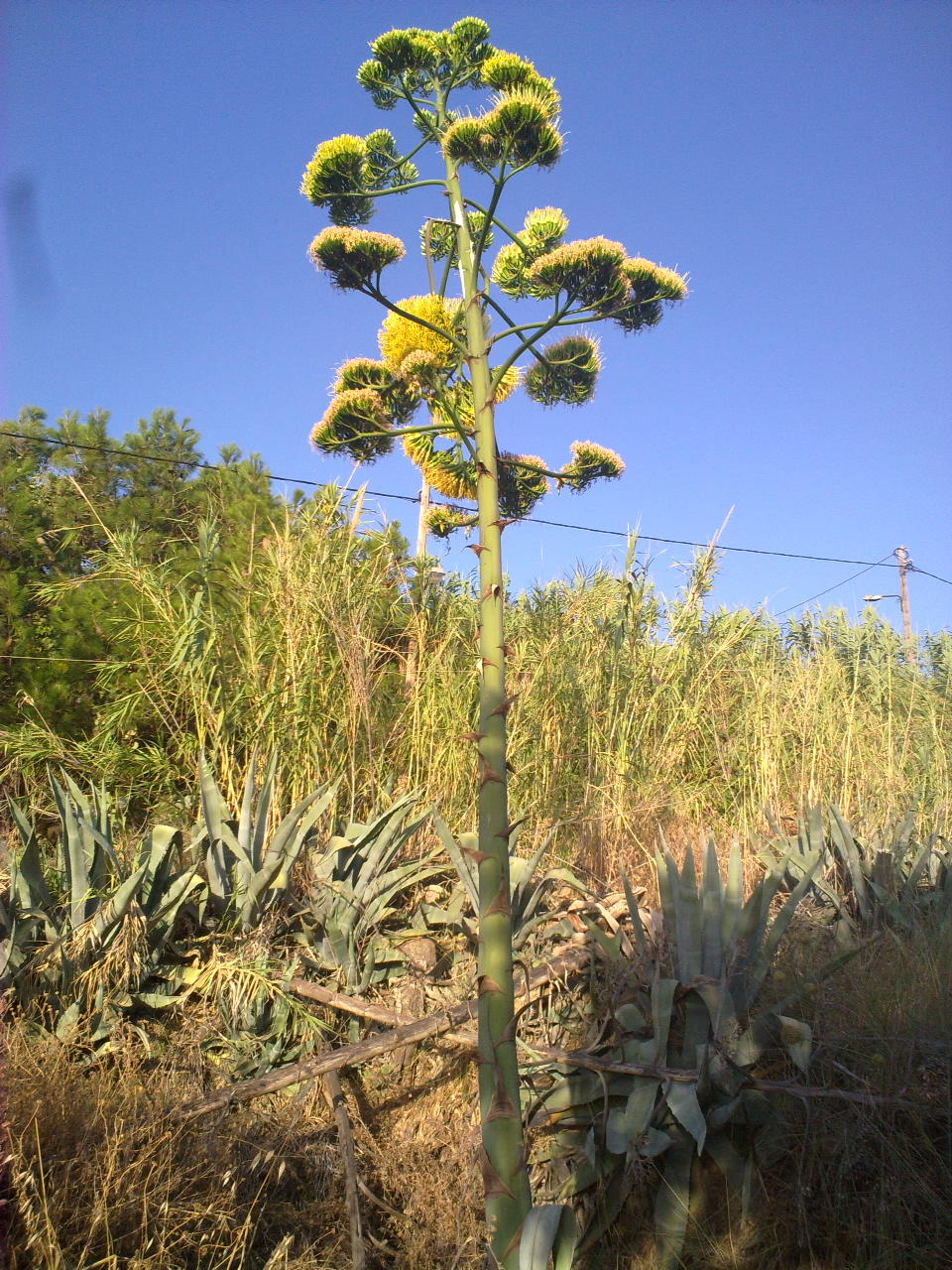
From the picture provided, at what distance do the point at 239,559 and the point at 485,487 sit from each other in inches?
136

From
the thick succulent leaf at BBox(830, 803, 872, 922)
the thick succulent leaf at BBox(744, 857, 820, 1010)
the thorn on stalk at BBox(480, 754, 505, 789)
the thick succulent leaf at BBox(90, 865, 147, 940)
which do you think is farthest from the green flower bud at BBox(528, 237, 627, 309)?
the thick succulent leaf at BBox(830, 803, 872, 922)

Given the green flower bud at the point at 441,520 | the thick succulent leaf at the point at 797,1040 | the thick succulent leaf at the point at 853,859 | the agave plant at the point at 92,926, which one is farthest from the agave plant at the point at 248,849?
the thick succulent leaf at the point at 853,859

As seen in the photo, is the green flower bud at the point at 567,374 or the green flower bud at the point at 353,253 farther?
the green flower bud at the point at 567,374

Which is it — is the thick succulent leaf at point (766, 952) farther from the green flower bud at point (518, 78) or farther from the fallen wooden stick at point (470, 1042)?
the green flower bud at point (518, 78)

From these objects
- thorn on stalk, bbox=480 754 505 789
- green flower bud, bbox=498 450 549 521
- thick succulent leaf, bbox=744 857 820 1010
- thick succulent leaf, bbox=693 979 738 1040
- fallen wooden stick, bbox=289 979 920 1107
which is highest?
green flower bud, bbox=498 450 549 521

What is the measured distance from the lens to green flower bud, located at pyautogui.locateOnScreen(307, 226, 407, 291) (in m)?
2.24

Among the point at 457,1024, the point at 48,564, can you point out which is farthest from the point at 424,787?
the point at 48,564

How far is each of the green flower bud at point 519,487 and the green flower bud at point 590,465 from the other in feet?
0.35

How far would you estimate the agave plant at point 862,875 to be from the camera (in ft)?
11.3

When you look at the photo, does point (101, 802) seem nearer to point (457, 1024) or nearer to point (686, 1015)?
point (457, 1024)

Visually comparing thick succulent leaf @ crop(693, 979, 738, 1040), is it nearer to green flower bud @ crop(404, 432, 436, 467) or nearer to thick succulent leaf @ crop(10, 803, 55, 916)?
thick succulent leaf @ crop(10, 803, 55, 916)

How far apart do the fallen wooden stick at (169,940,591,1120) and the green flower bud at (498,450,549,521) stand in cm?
143

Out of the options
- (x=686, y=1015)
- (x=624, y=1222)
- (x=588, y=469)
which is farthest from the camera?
(x=588, y=469)

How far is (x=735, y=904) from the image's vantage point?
256cm
